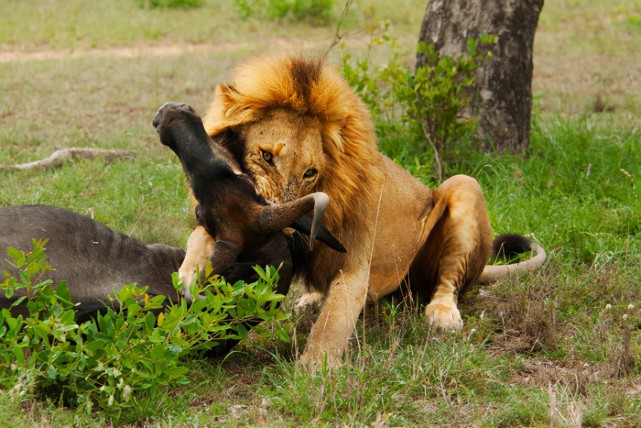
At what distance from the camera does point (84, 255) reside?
4.20 meters

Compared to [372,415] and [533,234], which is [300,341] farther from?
[533,234]

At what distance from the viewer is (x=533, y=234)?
640 cm

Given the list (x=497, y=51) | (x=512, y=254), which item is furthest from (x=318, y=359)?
(x=497, y=51)

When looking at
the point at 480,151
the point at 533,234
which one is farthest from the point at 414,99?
the point at 533,234

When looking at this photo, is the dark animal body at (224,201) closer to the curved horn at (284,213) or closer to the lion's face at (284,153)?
the curved horn at (284,213)

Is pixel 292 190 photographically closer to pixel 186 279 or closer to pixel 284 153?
pixel 284 153

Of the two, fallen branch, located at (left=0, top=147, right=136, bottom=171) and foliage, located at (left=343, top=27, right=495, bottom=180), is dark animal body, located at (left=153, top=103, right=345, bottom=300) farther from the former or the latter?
fallen branch, located at (left=0, top=147, right=136, bottom=171)

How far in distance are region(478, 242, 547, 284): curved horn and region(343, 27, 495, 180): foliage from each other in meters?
1.54

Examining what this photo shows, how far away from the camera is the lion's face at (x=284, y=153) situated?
4078mm

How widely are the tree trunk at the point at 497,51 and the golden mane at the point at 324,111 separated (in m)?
3.17

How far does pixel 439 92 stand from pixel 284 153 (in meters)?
3.30

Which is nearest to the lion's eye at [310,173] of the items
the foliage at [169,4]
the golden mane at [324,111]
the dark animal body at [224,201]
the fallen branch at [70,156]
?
the golden mane at [324,111]

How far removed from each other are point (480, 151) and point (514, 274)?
216cm

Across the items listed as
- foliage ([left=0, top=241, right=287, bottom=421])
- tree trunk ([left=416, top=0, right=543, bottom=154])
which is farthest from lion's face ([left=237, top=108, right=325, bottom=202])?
tree trunk ([left=416, top=0, right=543, bottom=154])
